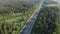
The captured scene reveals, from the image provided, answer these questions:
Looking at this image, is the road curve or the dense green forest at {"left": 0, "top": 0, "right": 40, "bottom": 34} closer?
the road curve

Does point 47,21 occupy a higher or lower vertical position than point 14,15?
lower

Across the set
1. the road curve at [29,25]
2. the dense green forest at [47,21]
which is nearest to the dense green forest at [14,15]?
the road curve at [29,25]

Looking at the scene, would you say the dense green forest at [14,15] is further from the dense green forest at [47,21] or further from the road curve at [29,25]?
the dense green forest at [47,21]

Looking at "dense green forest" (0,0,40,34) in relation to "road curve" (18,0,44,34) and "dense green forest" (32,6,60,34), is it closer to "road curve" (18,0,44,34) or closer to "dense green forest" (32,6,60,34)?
"road curve" (18,0,44,34)

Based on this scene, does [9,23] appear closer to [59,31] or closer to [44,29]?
[44,29]

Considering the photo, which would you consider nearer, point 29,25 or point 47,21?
point 29,25

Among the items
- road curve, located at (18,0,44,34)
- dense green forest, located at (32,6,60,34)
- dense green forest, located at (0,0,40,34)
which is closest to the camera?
road curve, located at (18,0,44,34)

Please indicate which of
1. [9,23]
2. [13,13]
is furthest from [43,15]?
[9,23]

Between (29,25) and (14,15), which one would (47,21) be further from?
(14,15)

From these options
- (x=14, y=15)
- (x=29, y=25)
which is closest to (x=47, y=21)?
(x=29, y=25)

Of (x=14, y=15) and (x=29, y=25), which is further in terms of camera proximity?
(x=14, y=15)

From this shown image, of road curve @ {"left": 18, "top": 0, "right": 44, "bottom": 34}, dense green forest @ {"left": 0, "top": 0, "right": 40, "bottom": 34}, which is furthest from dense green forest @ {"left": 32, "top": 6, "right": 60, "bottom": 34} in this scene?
dense green forest @ {"left": 0, "top": 0, "right": 40, "bottom": 34}
